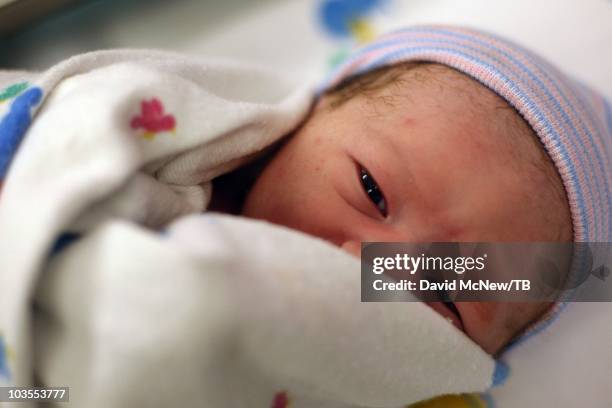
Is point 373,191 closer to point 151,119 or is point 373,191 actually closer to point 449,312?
point 449,312

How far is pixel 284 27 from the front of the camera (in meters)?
1.15

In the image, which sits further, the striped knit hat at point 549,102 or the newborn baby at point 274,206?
the striped knit hat at point 549,102

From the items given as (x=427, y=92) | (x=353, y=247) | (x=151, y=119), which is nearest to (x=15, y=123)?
(x=151, y=119)

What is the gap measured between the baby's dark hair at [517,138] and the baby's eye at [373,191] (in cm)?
12

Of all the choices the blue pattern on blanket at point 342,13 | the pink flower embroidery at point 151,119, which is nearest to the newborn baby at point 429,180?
the pink flower embroidery at point 151,119

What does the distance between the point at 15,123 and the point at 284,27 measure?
68 cm

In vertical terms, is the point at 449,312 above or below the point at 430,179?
below

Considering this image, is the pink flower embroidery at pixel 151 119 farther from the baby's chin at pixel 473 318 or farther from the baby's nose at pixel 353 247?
the baby's chin at pixel 473 318

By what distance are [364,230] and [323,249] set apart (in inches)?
5.1

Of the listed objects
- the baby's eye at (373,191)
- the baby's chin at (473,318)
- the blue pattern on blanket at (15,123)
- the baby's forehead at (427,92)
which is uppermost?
the baby's forehead at (427,92)

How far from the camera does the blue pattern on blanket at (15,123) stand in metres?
0.57

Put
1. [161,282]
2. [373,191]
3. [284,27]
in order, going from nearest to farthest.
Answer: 1. [161,282]
2. [373,191]
3. [284,27]

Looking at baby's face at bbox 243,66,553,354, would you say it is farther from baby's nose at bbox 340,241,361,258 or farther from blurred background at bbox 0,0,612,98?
blurred background at bbox 0,0,612,98

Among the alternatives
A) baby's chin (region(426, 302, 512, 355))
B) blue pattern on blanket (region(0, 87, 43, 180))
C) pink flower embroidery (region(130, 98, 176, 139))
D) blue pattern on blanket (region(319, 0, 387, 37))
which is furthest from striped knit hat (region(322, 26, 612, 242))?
blue pattern on blanket (region(0, 87, 43, 180))
